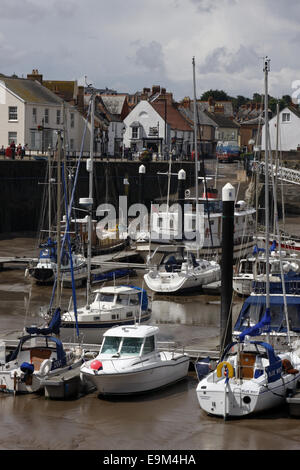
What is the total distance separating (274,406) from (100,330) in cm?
698

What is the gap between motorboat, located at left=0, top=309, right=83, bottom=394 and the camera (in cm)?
2025

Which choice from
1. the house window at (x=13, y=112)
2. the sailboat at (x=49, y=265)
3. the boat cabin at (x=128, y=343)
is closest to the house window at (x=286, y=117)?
the house window at (x=13, y=112)

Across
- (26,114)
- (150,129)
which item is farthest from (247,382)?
(150,129)

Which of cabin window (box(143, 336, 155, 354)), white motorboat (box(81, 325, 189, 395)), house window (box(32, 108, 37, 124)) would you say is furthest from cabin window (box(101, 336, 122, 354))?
house window (box(32, 108, 37, 124))

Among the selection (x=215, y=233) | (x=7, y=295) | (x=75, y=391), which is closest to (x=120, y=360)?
(x=75, y=391)

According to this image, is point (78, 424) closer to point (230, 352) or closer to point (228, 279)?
point (230, 352)

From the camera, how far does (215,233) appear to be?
4231 cm

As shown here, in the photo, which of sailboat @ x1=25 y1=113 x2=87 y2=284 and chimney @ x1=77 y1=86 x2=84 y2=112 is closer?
sailboat @ x1=25 y1=113 x2=87 y2=284

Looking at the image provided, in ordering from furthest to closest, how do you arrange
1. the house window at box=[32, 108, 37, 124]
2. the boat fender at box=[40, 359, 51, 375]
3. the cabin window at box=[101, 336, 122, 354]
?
the house window at box=[32, 108, 37, 124]
the cabin window at box=[101, 336, 122, 354]
the boat fender at box=[40, 359, 51, 375]

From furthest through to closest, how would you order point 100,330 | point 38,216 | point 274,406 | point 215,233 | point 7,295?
point 38,216
point 215,233
point 7,295
point 100,330
point 274,406

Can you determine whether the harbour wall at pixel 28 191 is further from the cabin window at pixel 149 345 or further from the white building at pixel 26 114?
the cabin window at pixel 149 345

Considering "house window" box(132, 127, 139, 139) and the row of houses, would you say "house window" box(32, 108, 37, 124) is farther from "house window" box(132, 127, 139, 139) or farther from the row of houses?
"house window" box(132, 127, 139, 139)

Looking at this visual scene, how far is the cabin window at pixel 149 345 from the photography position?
67.6ft

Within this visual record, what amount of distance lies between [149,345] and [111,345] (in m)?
0.93
